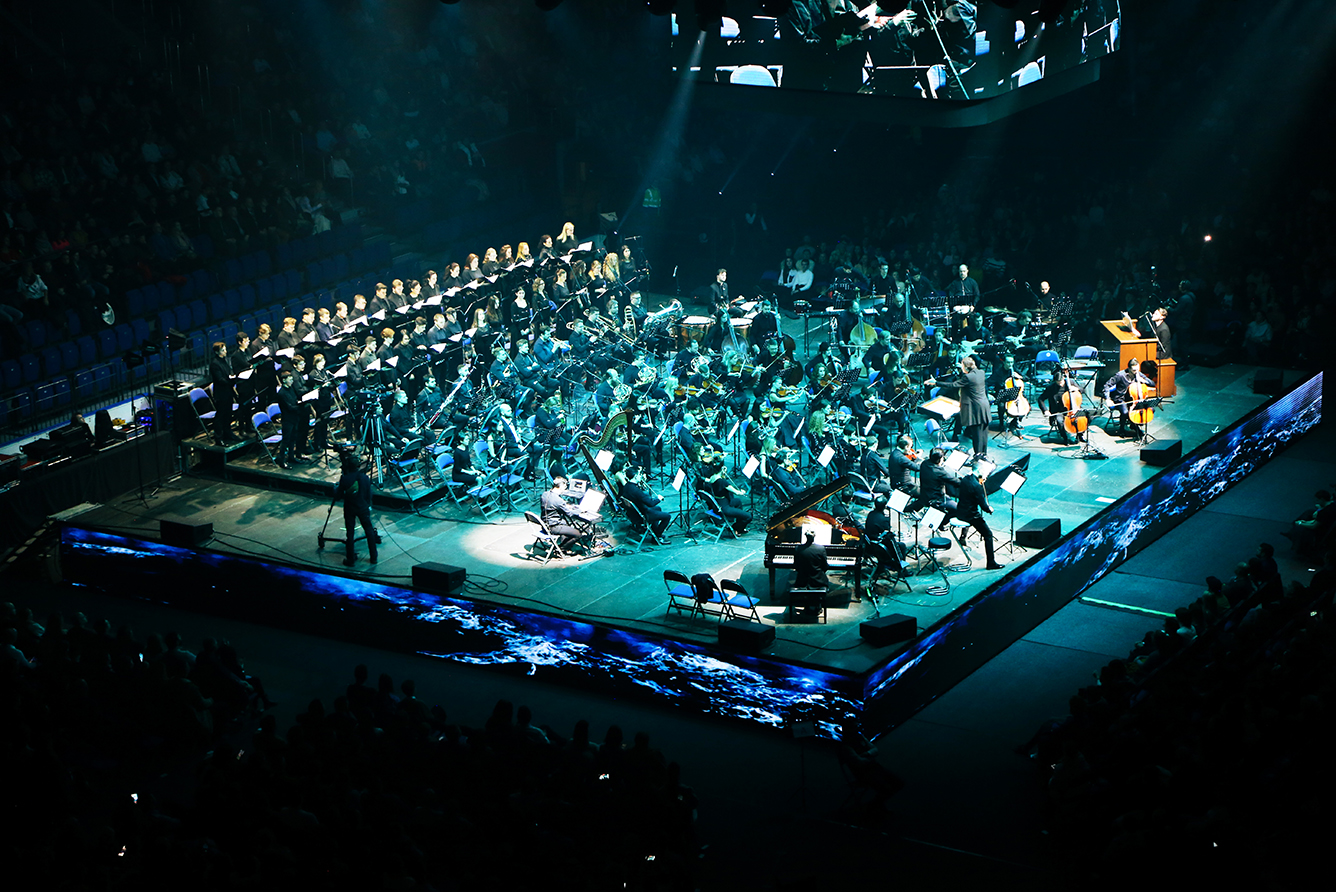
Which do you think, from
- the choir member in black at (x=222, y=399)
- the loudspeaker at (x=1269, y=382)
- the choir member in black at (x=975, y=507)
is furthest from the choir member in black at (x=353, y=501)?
the loudspeaker at (x=1269, y=382)

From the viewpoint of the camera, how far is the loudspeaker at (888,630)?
48.2 ft

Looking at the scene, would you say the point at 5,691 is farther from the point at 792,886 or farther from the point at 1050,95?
the point at 1050,95

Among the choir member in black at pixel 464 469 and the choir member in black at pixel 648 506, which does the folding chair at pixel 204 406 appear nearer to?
the choir member in black at pixel 464 469

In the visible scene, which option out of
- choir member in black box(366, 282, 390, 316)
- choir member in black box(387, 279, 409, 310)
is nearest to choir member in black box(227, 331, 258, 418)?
choir member in black box(366, 282, 390, 316)

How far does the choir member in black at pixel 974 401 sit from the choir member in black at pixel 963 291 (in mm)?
5803

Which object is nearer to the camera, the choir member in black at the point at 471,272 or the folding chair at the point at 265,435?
the folding chair at the point at 265,435

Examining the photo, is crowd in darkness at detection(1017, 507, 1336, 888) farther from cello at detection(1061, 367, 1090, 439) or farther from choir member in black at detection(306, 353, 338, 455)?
choir member in black at detection(306, 353, 338, 455)

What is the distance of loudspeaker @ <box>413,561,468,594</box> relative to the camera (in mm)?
16388

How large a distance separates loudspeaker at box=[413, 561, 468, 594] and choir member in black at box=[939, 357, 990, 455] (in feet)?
23.6

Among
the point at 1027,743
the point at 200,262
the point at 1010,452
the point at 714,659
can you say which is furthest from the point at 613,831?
the point at 200,262

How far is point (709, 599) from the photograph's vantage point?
1548cm

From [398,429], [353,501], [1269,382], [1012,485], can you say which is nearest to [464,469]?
[398,429]

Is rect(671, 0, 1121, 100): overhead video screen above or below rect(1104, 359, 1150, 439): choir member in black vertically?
above

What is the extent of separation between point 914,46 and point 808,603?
1104 centimetres
